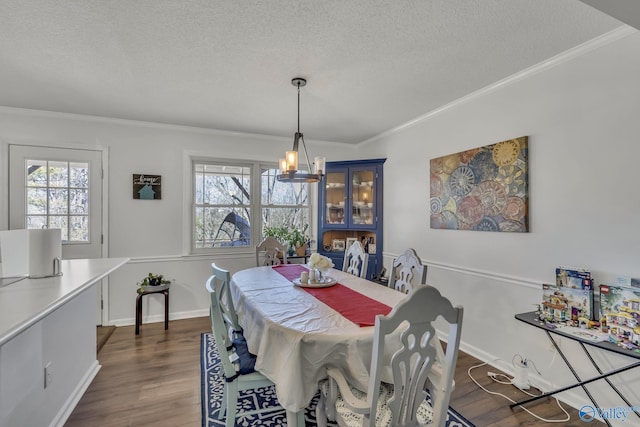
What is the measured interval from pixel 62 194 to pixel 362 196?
12.2ft

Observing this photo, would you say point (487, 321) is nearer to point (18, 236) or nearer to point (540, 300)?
point (540, 300)

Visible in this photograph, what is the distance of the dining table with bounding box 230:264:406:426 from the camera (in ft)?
5.01

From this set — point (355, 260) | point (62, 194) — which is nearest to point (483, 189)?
point (355, 260)

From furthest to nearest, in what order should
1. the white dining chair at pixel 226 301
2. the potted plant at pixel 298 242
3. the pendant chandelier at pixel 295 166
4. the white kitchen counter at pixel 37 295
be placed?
the potted plant at pixel 298 242, the pendant chandelier at pixel 295 166, the white dining chair at pixel 226 301, the white kitchen counter at pixel 37 295

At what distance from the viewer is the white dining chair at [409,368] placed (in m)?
1.23

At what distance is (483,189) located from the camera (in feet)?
9.12

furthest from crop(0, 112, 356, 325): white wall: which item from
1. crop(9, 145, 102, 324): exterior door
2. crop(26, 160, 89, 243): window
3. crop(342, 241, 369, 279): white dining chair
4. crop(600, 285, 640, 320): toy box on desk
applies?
crop(600, 285, 640, 320): toy box on desk

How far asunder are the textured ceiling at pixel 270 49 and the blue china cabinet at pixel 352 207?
125cm

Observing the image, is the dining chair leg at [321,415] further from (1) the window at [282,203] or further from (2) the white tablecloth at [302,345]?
(1) the window at [282,203]

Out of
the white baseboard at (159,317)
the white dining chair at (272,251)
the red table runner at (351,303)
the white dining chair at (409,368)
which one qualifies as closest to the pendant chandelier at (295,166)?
the red table runner at (351,303)

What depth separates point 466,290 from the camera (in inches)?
118

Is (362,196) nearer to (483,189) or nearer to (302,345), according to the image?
(483,189)

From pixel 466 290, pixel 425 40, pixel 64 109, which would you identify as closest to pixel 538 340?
pixel 466 290

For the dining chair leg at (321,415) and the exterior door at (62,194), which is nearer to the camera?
the dining chair leg at (321,415)
